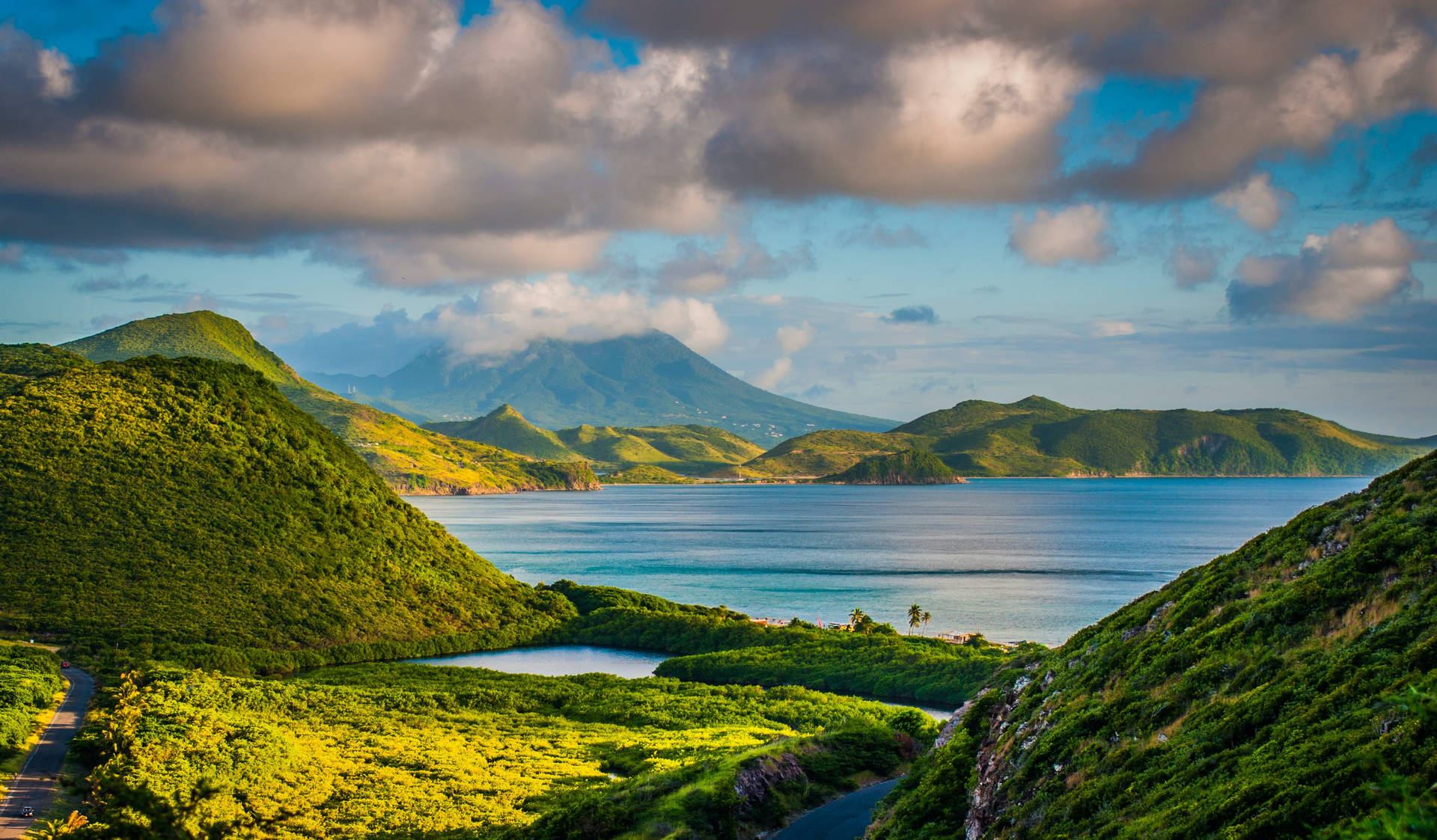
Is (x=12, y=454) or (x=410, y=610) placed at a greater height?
(x=12, y=454)

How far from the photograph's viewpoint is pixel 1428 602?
19.8 metres

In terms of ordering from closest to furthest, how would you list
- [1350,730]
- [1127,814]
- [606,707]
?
[1350,730] < [1127,814] < [606,707]

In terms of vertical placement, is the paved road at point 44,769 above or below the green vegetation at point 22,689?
below

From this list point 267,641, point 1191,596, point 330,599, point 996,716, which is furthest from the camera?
point 330,599

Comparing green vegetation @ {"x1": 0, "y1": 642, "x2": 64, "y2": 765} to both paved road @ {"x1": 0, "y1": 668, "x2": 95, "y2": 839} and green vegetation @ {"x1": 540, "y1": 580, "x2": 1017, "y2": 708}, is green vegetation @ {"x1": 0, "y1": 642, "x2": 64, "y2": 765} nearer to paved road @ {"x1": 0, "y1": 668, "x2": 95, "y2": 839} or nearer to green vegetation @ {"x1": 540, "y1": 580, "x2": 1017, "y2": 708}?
Result: paved road @ {"x1": 0, "y1": 668, "x2": 95, "y2": 839}

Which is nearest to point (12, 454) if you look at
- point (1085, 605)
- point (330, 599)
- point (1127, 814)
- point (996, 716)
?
point (330, 599)

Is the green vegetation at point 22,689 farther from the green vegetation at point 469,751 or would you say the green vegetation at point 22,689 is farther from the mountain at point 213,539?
the mountain at point 213,539

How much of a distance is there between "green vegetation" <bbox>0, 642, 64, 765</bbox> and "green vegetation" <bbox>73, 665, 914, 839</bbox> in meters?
4.04

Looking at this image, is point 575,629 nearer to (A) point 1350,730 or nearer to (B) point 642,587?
(B) point 642,587

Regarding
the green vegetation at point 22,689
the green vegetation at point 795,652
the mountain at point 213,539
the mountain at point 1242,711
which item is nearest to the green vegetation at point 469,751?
the green vegetation at point 22,689

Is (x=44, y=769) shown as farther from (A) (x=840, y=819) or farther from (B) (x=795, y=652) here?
(B) (x=795, y=652)

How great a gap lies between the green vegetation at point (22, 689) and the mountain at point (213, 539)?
7.37 metres

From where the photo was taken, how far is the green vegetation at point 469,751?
40594mm

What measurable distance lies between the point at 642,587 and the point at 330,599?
5816 centimetres
